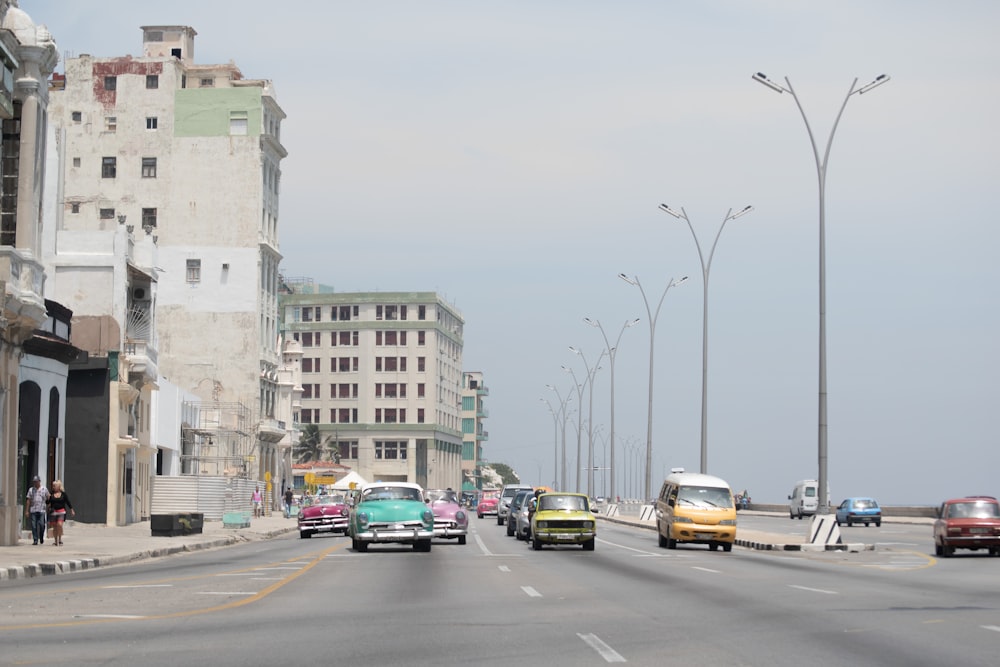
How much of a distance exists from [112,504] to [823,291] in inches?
1214

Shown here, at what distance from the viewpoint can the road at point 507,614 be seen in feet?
40.5

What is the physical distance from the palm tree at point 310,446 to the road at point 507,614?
129 m

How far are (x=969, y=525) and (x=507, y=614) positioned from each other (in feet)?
68.9

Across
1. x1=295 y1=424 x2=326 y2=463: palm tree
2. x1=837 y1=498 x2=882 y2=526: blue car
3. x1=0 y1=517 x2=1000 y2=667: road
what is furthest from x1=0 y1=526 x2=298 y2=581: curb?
x1=295 y1=424 x2=326 y2=463: palm tree

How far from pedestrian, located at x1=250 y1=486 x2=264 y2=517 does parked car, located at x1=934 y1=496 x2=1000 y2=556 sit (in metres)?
53.6

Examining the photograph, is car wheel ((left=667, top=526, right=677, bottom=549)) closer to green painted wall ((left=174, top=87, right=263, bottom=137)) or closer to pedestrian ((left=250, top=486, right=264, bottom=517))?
pedestrian ((left=250, top=486, right=264, bottom=517))

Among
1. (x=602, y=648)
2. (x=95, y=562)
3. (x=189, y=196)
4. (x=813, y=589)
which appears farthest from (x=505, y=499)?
(x=602, y=648)

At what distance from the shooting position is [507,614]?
16.4 meters

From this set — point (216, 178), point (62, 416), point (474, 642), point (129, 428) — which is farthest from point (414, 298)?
point (474, 642)

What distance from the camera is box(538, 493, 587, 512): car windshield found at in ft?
121

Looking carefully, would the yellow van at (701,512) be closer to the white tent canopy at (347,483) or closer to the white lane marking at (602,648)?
the white lane marking at (602,648)

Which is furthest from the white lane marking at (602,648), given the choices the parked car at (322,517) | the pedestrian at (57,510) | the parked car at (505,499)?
the parked car at (505,499)

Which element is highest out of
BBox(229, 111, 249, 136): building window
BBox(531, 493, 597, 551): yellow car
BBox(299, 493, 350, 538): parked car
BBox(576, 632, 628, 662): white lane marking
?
BBox(229, 111, 249, 136): building window

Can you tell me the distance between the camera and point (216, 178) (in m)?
99.9
